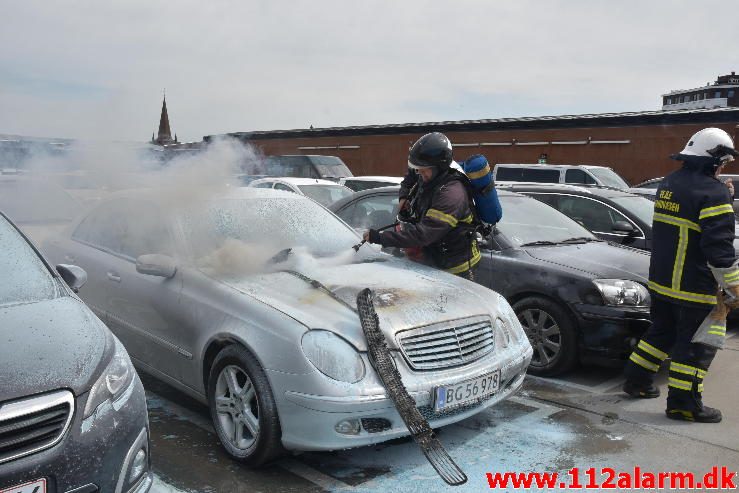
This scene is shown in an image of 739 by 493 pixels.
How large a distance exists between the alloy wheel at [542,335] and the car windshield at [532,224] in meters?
0.72

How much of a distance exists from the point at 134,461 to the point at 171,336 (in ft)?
4.69

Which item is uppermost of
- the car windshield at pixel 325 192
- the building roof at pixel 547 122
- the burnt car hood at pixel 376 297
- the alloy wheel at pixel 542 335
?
the building roof at pixel 547 122

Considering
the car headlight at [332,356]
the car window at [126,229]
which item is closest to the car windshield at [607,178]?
the car window at [126,229]

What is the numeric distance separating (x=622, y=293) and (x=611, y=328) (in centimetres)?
29

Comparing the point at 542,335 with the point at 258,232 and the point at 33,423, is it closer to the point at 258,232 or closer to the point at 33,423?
the point at 258,232

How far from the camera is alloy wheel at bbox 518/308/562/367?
17.1ft

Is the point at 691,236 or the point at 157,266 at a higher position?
the point at 691,236

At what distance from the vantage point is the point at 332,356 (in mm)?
3289

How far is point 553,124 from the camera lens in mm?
26547

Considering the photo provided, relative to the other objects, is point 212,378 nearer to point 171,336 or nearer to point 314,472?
point 171,336

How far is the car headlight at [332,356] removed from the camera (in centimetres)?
325

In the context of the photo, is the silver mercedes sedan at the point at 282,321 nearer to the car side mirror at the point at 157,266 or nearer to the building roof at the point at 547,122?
the car side mirror at the point at 157,266

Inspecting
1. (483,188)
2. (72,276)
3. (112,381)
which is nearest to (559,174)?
(483,188)

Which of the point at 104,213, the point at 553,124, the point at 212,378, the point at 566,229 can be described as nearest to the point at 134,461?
the point at 212,378
